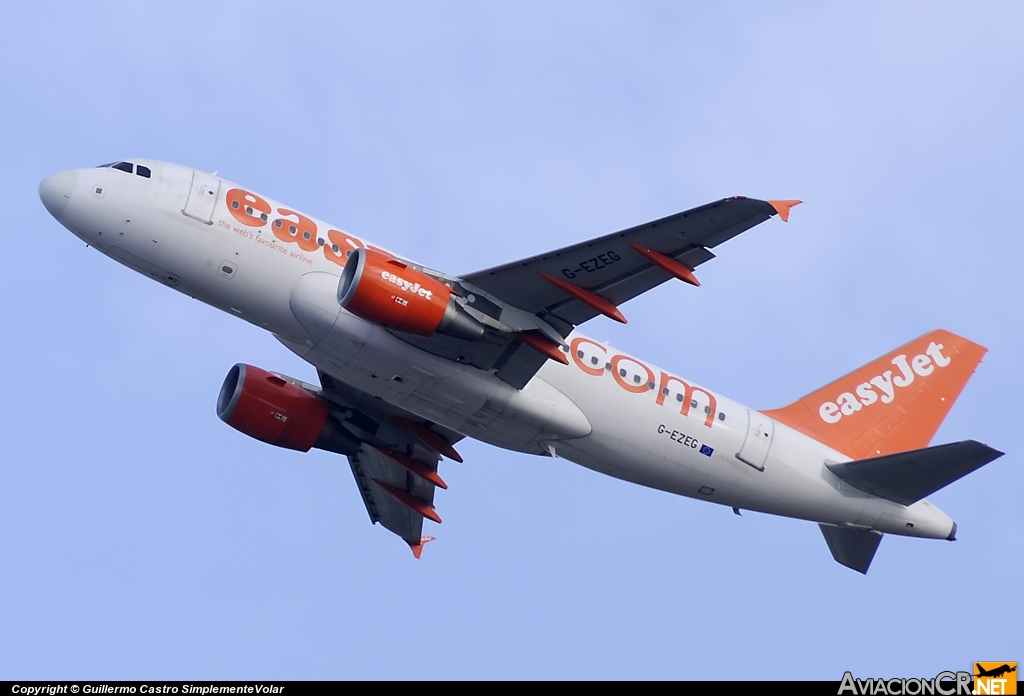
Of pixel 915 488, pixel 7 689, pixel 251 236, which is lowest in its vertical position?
pixel 7 689

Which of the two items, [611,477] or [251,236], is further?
[611,477]

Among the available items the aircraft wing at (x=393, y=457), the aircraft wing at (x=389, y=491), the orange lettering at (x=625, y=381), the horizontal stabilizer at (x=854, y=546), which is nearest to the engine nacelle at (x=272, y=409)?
the aircraft wing at (x=393, y=457)

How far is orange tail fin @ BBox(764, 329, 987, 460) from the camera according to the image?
3994cm

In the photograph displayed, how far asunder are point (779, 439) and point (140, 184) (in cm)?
1962

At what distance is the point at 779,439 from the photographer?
3800 centimetres

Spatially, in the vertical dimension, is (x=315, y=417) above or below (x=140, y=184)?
below

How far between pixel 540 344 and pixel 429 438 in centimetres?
756

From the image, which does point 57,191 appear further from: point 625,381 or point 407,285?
point 625,381

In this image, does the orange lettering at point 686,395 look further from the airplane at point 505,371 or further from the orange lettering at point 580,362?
the orange lettering at point 580,362

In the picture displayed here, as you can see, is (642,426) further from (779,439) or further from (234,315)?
(234,315)

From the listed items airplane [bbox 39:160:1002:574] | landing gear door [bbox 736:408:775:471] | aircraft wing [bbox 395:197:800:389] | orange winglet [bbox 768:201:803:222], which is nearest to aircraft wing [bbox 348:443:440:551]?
airplane [bbox 39:160:1002:574]

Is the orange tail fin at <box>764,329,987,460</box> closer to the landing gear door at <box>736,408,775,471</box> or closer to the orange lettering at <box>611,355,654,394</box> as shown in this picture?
the landing gear door at <box>736,408,775,471</box>

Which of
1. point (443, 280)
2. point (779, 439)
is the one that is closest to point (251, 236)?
point (443, 280)

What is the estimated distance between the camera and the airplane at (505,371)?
106 ft
